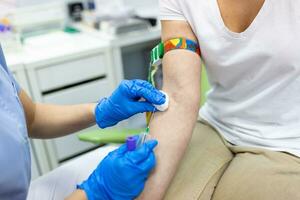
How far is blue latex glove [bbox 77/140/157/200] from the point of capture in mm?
799

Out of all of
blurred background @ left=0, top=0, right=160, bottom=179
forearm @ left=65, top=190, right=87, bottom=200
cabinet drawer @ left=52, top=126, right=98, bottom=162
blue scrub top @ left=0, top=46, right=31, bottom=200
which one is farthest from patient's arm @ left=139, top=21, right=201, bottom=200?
cabinet drawer @ left=52, top=126, right=98, bottom=162

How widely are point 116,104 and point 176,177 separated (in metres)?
0.28

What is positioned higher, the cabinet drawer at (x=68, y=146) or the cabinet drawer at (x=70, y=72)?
the cabinet drawer at (x=70, y=72)

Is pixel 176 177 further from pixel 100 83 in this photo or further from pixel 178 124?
pixel 100 83

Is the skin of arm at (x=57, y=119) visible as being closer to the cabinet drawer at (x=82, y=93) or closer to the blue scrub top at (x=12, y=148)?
the blue scrub top at (x=12, y=148)

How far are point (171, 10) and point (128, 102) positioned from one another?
11.7 inches

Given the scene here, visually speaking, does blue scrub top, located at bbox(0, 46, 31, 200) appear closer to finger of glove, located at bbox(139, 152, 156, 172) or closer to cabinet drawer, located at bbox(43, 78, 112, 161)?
finger of glove, located at bbox(139, 152, 156, 172)

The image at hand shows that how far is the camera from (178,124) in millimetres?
924

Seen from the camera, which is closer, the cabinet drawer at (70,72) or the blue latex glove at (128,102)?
the blue latex glove at (128,102)

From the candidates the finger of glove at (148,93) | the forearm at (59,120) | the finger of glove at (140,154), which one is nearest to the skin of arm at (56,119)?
A: the forearm at (59,120)

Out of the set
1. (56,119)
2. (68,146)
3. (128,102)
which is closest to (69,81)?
(68,146)

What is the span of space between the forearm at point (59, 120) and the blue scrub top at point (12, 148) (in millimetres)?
260

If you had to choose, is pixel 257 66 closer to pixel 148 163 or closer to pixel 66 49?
pixel 148 163

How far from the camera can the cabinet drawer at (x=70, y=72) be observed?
1.68 meters
